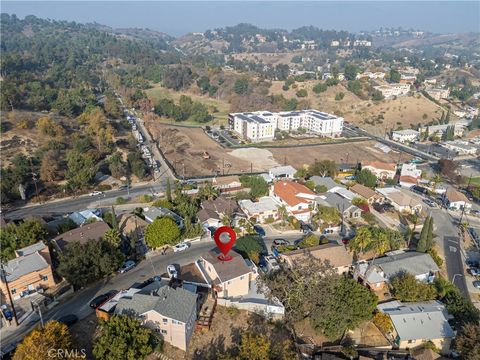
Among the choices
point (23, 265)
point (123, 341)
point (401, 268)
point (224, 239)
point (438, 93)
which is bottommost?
point (401, 268)

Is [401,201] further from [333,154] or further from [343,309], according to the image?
[343,309]

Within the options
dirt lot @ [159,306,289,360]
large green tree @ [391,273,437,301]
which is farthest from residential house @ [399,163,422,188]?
dirt lot @ [159,306,289,360]

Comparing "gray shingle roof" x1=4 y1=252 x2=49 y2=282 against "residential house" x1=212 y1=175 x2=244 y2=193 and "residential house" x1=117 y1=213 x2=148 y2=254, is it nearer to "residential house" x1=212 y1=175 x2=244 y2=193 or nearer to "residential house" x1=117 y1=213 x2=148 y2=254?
"residential house" x1=117 y1=213 x2=148 y2=254

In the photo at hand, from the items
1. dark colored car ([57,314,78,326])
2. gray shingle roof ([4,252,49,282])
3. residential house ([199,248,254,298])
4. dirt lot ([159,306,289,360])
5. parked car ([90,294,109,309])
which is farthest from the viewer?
gray shingle roof ([4,252,49,282])

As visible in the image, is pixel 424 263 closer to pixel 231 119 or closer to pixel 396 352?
pixel 396 352

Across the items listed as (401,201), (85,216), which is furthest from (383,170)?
(85,216)

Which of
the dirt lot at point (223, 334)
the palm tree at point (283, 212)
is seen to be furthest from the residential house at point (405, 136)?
the dirt lot at point (223, 334)

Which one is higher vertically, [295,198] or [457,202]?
[295,198]
